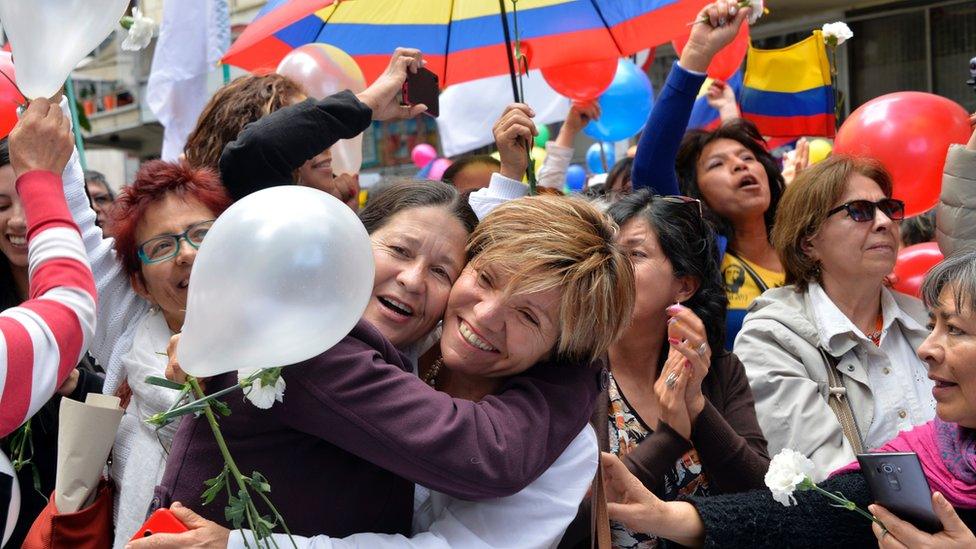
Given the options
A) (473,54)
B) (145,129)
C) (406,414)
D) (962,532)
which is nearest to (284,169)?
(406,414)

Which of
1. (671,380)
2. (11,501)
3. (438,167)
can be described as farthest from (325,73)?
(438,167)

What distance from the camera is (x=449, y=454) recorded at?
1.78 meters

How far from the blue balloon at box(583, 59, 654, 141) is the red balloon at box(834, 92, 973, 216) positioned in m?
2.65

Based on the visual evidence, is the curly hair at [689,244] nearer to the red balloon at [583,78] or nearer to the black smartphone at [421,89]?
the black smartphone at [421,89]

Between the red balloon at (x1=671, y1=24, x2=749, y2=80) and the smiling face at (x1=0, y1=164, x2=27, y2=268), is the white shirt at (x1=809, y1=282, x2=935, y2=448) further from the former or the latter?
the smiling face at (x1=0, y1=164, x2=27, y2=268)

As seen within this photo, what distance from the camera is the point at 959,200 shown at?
3.27m

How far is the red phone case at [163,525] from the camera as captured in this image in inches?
70.7

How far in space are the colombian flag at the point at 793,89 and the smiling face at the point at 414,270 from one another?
3.15 metres

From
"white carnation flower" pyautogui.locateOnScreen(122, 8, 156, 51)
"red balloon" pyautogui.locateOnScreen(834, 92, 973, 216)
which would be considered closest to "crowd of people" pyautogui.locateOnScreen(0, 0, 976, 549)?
"white carnation flower" pyautogui.locateOnScreen(122, 8, 156, 51)

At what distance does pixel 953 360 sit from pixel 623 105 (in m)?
4.30

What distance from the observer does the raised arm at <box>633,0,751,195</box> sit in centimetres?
351

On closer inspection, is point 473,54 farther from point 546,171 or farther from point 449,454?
point 449,454

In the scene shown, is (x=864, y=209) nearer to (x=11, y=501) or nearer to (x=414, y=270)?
(x=414, y=270)

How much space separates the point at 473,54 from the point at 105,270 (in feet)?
7.49
